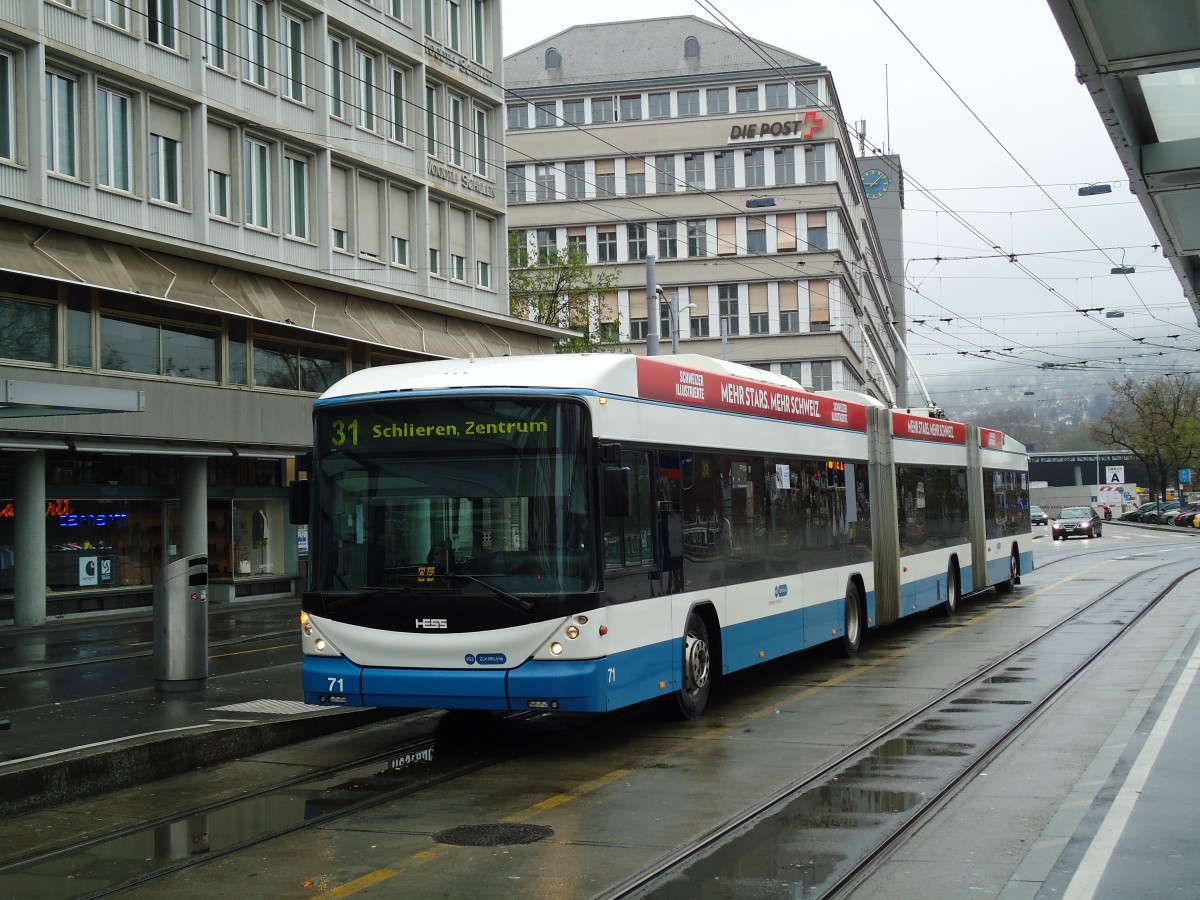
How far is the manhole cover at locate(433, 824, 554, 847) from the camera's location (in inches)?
305

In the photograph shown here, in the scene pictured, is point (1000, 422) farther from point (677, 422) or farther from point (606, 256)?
point (677, 422)

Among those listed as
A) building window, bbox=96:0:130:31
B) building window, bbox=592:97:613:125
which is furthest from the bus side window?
building window, bbox=592:97:613:125

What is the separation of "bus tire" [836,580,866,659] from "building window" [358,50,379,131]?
21.1m

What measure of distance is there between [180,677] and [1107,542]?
175 feet

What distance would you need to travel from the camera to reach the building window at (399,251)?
35.4m

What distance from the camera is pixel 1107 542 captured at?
198 feet

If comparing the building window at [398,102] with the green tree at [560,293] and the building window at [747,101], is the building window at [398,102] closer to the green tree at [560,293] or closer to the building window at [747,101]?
the green tree at [560,293]

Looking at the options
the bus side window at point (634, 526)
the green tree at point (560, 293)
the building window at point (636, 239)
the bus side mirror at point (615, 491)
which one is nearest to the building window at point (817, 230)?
the building window at point (636, 239)

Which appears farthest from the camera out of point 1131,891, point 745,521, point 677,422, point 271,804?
point 745,521

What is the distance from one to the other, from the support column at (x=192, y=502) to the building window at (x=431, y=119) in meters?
11.6

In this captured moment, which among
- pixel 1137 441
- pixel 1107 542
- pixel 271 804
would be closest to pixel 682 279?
pixel 1107 542

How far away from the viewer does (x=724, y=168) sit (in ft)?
244

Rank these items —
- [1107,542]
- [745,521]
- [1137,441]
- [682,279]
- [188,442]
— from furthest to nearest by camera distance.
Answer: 1. [1137,441]
2. [682,279]
3. [1107,542]
4. [188,442]
5. [745,521]

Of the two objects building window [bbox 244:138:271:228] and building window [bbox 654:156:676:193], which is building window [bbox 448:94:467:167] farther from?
building window [bbox 654:156:676:193]
